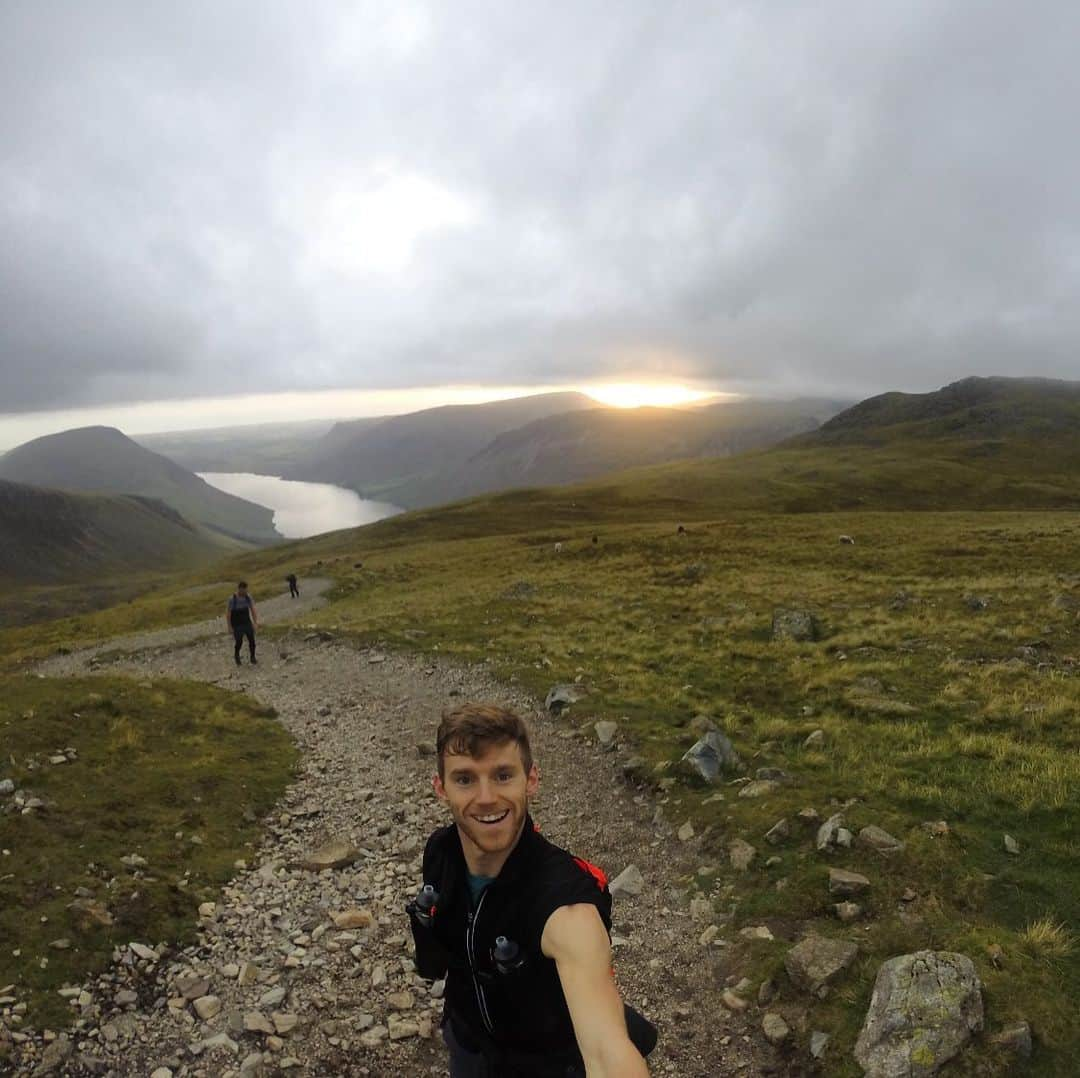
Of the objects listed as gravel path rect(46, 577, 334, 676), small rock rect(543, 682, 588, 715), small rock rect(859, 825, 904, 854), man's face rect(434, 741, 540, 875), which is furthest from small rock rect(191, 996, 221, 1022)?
gravel path rect(46, 577, 334, 676)

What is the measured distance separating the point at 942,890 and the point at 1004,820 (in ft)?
7.45

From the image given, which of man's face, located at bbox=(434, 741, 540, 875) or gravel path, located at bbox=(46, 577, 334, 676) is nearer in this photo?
man's face, located at bbox=(434, 741, 540, 875)

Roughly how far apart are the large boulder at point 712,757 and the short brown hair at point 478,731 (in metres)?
8.92

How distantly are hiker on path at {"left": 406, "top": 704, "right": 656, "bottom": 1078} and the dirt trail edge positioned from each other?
136 inches

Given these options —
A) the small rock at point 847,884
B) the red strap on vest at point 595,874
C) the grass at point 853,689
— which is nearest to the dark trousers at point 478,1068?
the red strap on vest at point 595,874

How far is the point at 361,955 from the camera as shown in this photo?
8273 millimetres

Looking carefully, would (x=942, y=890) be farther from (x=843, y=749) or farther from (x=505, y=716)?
(x=505, y=716)

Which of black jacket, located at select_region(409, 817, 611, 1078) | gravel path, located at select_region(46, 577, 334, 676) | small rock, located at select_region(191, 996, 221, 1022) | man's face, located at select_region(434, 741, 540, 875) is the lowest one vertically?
gravel path, located at select_region(46, 577, 334, 676)

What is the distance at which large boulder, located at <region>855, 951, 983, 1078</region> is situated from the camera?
5641 mm

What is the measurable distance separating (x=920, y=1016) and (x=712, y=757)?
6493 millimetres

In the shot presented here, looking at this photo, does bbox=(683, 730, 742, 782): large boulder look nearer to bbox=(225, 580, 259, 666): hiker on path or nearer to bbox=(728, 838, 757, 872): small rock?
bbox=(728, 838, 757, 872): small rock

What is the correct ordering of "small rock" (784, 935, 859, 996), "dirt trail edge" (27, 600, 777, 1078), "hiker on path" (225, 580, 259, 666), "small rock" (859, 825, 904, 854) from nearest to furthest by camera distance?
"dirt trail edge" (27, 600, 777, 1078) → "small rock" (784, 935, 859, 996) → "small rock" (859, 825, 904, 854) → "hiker on path" (225, 580, 259, 666)

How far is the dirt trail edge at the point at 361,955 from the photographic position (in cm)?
673

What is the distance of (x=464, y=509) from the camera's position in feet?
369
